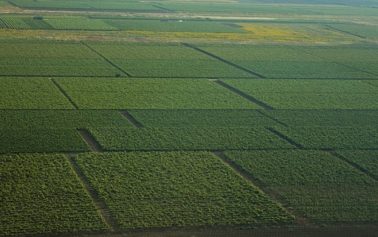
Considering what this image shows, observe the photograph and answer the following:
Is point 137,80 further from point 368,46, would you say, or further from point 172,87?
point 368,46

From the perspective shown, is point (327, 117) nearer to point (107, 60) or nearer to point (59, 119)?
point (59, 119)

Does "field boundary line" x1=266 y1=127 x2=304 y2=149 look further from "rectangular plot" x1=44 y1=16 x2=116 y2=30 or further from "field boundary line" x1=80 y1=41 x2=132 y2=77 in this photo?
"rectangular plot" x1=44 y1=16 x2=116 y2=30

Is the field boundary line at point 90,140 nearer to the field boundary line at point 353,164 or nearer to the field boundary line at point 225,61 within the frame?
the field boundary line at point 353,164

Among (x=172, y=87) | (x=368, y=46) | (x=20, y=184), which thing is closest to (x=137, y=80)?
(x=172, y=87)

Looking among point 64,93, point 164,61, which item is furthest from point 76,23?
point 64,93

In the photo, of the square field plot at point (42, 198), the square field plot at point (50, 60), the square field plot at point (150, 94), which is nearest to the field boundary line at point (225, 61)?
the square field plot at point (150, 94)
